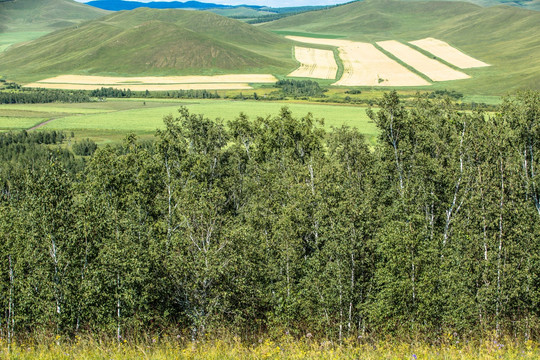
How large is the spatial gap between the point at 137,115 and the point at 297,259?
146m

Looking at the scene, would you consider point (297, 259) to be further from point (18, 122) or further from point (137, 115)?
point (18, 122)

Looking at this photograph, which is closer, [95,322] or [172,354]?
[172,354]

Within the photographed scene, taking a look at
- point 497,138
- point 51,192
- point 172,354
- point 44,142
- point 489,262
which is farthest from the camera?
point 44,142

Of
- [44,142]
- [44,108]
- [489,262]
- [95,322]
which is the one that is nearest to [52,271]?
[95,322]

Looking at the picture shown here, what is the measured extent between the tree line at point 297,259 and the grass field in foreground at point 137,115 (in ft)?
225

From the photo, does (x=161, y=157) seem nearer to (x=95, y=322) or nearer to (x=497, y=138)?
(x=95, y=322)

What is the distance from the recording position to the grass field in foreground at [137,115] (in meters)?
136

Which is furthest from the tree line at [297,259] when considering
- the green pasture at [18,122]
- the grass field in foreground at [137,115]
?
the green pasture at [18,122]

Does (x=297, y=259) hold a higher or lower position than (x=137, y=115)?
lower

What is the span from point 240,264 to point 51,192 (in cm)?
1374

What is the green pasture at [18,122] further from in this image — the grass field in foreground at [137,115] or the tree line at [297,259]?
the tree line at [297,259]

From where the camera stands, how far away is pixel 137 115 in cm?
16838

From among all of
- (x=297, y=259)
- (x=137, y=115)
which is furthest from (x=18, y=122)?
(x=297, y=259)

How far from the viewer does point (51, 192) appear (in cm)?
2909
